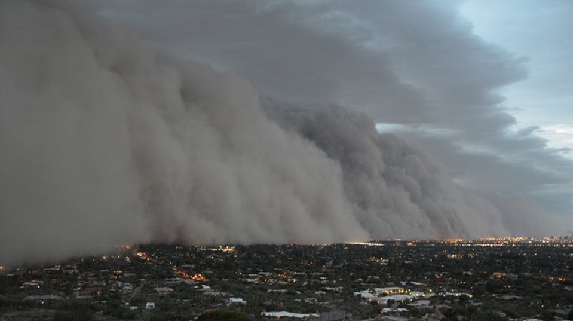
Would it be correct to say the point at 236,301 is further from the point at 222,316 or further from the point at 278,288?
the point at 222,316

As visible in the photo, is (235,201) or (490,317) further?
(235,201)

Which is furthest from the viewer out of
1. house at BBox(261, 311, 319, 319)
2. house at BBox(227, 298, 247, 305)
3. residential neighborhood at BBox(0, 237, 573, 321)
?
house at BBox(227, 298, 247, 305)

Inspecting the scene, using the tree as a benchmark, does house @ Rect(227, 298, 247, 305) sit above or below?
below

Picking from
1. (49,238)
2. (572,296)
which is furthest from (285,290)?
(49,238)

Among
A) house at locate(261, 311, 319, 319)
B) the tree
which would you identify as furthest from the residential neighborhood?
the tree

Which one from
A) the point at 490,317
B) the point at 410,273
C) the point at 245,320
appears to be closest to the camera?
the point at 245,320

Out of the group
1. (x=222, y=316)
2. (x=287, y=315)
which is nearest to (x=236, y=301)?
A: (x=287, y=315)

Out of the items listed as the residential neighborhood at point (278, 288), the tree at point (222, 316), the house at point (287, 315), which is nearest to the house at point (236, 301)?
the residential neighborhood at point (278, 288)

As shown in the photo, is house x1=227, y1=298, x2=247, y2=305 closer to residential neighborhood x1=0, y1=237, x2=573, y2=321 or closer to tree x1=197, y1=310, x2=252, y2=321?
residential neighborhood x1=0, y1=237, x2=573, y2=321

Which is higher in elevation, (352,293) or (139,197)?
(139,197)

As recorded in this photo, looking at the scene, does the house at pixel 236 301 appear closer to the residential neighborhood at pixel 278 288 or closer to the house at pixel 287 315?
the residential neighborhood at pixel 278 288

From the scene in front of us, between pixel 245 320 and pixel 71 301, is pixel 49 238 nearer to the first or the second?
pixel 71 301
